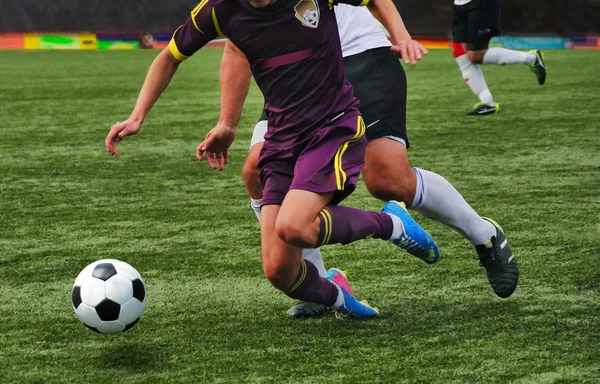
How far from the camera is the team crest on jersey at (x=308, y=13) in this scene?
325 cm

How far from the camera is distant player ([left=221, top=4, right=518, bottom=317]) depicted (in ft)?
11.9

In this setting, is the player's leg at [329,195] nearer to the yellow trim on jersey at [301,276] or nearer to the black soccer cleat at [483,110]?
the yellow trim on jersey at [301,276]

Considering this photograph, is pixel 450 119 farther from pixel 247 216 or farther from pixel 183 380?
pixel 183 380

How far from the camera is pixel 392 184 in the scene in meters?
3.64

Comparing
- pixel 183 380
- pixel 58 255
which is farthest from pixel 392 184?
pixel 58 255

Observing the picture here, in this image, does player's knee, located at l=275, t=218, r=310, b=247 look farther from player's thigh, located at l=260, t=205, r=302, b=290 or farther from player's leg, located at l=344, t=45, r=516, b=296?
player's leg, located at l=344, t=45, r=516, b=296

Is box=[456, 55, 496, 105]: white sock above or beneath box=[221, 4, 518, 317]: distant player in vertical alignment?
beneath

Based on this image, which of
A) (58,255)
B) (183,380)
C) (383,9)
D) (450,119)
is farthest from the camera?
(450,119)

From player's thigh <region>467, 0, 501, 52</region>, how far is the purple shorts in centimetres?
605

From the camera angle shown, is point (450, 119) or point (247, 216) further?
point (450, 119)

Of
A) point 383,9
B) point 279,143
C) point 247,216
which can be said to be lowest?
point 247,216

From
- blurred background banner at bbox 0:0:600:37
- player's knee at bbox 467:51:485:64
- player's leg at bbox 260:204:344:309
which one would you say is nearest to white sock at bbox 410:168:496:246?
player's leg at bbox 260:204:344:309

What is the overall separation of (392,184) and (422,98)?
301 inches

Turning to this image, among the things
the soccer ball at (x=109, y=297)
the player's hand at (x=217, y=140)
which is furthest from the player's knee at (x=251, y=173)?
the soccer ball at (x=109, y=297)
